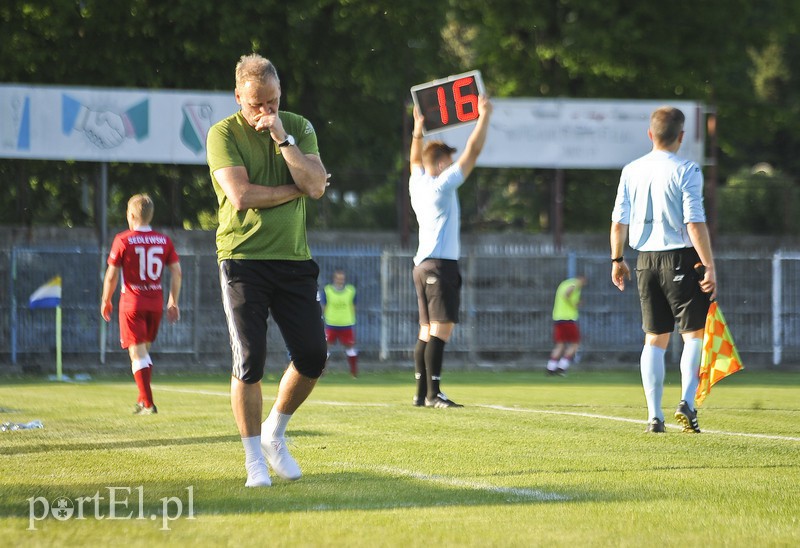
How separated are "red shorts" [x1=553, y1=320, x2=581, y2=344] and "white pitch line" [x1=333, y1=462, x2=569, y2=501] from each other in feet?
48.2

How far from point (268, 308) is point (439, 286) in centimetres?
418

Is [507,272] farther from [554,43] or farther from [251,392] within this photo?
[251,392]

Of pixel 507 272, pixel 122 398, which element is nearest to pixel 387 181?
pixel 507 272

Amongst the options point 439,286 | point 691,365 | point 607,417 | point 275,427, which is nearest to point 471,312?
point 439,286

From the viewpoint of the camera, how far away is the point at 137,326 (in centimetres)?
1088

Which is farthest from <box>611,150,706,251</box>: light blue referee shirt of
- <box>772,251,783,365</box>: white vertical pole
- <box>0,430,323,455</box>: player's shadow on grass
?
<box>772,251,783,365</box>: white vertical pole

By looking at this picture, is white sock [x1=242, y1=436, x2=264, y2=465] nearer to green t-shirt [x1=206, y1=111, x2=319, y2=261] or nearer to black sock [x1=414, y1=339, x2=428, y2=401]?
green t-shirt [x1=206, y1=111, x2=319, y2=261]

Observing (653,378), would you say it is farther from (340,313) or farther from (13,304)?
(13,304)

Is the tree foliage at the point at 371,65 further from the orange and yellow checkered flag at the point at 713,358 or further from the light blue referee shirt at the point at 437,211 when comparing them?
the orange and yellow checkered flag at the point at 713,358

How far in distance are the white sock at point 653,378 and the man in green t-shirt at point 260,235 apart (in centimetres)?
300

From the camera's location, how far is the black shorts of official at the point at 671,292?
8320 mm

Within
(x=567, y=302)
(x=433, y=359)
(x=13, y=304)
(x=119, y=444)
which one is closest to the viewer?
(x=119, y=444)

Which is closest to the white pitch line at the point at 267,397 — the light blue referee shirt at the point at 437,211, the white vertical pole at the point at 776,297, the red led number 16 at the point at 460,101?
the light blue referee shirt at the point at 437,211
